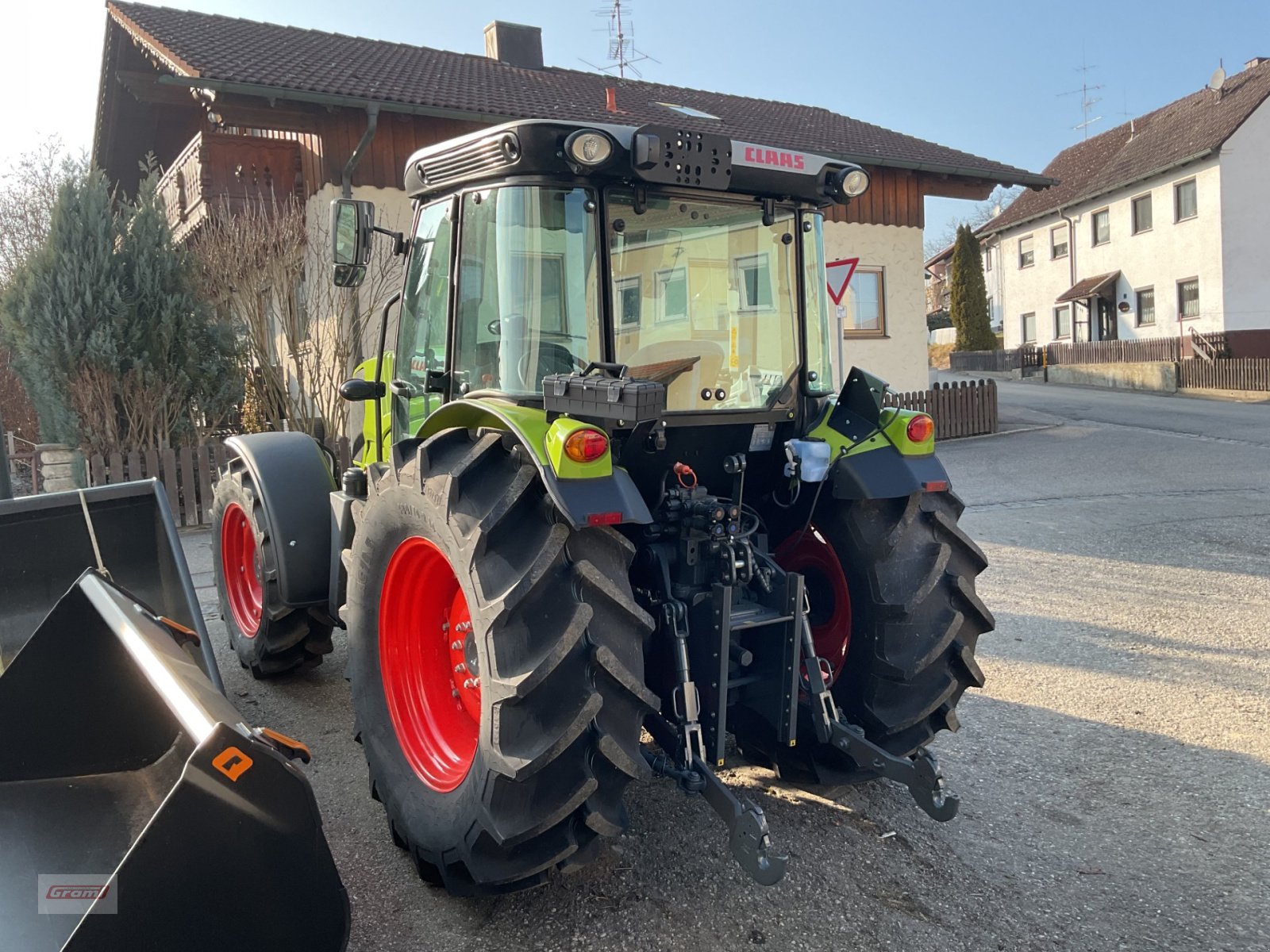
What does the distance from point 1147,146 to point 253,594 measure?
115ft

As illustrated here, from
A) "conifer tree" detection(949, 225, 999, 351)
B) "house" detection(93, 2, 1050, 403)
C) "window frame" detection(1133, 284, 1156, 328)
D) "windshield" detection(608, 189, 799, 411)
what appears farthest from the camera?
"conifer tree" detection(949, 225, 999, 351)

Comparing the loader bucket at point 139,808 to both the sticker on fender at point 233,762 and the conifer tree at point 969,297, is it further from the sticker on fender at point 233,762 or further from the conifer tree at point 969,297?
the conifer tree at point 969,297

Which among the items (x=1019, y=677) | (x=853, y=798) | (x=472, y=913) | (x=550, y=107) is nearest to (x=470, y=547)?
(x=472, y=913)

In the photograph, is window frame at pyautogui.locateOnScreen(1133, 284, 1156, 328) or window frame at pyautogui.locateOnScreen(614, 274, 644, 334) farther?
window frame at pyautogui.locateOnScreen(1133, 284, 1156, 328)

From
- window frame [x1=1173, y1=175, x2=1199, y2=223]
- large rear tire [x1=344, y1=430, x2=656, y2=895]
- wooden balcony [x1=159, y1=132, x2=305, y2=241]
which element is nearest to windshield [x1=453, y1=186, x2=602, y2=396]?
large rear tire [x1=344, y1=430, x2=656, y2=895]

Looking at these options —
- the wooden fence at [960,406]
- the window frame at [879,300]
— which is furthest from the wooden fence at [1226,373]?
the window frame at [879,300]

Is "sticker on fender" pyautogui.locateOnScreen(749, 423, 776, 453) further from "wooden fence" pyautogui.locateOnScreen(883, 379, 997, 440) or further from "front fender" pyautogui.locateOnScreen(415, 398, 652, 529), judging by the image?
"wooden fence" pyautogui.locateOnScreen(883, 379, 997, 440)

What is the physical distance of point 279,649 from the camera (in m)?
4.68

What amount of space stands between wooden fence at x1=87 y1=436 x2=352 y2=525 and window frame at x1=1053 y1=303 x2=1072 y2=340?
104ft

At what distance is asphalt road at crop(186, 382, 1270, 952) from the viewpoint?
→ 107 inches

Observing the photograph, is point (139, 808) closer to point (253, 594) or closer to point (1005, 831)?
point (253, 594)

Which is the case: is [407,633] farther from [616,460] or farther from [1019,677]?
[1019,677]

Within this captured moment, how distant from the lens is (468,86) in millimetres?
14914

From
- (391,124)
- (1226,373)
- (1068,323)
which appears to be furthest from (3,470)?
(1068,323)
